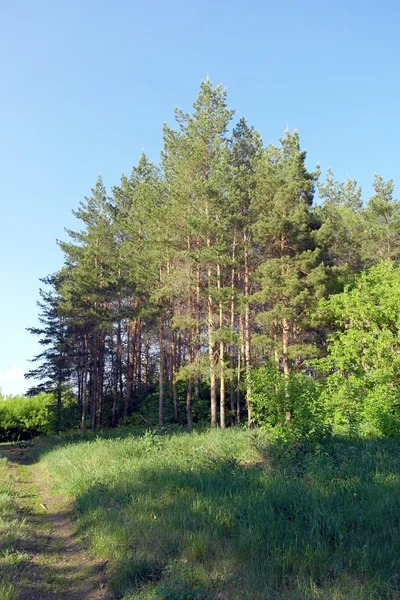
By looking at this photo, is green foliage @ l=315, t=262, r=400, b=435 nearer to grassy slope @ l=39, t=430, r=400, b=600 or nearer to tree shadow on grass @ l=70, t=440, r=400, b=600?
grassy slope @ l=39, t=430, r=400, b=600

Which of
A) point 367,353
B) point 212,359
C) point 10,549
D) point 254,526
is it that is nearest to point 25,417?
point 212,359

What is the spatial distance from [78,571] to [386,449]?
7686 mm

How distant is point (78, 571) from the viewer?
5988 mm

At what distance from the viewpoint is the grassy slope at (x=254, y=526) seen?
4492mm

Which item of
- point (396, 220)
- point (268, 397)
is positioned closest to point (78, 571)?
point (268, 397)

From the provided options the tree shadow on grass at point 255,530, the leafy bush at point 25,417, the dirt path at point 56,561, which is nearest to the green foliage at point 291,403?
the tree shadow on grass at point 255,530

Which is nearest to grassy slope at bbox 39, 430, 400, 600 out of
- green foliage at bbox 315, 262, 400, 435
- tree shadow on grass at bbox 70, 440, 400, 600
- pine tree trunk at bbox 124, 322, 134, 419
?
tree shadow on grass at bbox 70, 440, 400, 600

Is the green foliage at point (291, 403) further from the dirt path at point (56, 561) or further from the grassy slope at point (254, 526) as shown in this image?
the dirt path at point (56, 561)

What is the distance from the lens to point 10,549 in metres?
6.44

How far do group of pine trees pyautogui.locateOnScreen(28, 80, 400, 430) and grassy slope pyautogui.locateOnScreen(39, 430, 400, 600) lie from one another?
9251mm

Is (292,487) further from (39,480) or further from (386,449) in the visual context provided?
(39,480)

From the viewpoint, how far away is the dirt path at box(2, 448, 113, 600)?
528cm

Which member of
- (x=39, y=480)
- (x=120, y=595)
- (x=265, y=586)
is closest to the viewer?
(x=265, y=586)

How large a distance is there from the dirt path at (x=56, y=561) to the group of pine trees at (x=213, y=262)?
33.2 ft
